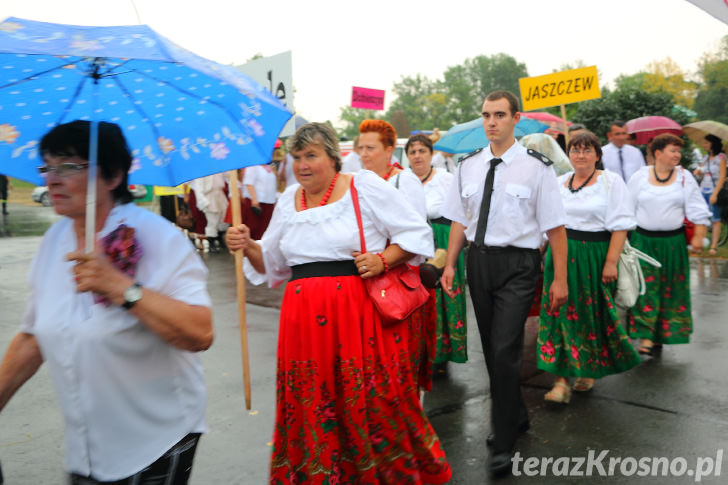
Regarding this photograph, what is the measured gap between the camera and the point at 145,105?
235cm

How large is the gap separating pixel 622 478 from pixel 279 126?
272cm

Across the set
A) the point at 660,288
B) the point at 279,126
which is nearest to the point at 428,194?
the point at 660,288

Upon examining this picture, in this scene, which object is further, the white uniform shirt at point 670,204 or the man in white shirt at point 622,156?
the man in white shirt at point 622,156

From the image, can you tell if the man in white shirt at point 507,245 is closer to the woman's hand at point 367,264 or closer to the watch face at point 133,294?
the woman's hand at point 367,264

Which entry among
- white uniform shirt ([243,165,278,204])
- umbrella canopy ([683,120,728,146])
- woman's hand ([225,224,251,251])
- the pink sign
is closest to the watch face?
woman's hand ([225,224,251,251])

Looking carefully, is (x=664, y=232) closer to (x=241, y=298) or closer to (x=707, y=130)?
(x=707, y=130)

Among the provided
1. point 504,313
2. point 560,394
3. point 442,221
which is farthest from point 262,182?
point 504,313

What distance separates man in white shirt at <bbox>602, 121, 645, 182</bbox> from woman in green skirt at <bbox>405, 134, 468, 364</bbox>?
432cm

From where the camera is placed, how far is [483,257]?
13.6 ft

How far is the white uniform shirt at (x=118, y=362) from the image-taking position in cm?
199

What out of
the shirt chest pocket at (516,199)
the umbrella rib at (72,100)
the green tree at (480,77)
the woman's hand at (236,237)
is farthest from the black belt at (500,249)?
the green tree at (480,77)

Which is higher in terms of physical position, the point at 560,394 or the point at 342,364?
the point at 342,364

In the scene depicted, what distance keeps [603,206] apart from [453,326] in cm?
149

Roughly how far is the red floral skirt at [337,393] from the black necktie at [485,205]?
1.03m
